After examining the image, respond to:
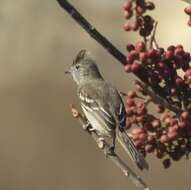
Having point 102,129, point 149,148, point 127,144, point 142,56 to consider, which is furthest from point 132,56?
point 102,129

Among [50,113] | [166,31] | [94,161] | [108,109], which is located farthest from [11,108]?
[108,109]

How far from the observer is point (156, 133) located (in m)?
4.55

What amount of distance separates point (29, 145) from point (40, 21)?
5.35 metres

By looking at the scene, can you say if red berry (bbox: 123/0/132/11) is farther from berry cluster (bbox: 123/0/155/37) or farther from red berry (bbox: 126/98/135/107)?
red berry (bbox: 126/98/135/107)

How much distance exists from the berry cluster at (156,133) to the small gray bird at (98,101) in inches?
69.9

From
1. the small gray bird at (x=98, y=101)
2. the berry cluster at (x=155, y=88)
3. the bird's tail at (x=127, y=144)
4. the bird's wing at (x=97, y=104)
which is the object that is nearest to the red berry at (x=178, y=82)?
the berry cluster at (x=155, y=88)

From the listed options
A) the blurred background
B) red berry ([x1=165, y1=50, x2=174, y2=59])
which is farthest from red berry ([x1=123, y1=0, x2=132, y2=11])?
the blurred background

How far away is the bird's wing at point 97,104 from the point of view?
7.21 m

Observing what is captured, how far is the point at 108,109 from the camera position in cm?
734

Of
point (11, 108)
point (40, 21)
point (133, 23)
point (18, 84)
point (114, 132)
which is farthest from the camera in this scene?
point (40, 21)

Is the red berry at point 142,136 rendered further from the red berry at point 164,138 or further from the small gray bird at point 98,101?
the small gray bird at point 98,101

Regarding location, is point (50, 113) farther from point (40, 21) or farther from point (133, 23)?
point (133, 23)

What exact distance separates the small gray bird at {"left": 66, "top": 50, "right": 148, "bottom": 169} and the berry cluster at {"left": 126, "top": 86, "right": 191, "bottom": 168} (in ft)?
5.83

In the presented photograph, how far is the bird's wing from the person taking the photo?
7207 mm
